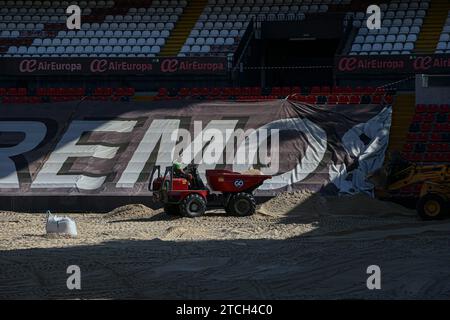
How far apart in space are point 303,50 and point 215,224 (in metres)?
18.0

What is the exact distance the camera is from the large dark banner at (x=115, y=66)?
3325 centimetres

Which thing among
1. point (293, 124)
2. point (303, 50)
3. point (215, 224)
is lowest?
point (215, 224)

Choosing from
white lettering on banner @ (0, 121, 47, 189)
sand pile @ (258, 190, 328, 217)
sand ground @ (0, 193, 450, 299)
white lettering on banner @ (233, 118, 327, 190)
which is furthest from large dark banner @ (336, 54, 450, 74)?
white lettering on banner @ (0, 121, 47, 189)

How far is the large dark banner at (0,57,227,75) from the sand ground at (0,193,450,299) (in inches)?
413

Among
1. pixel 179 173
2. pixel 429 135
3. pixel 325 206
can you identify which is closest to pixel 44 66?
pixel 179 173

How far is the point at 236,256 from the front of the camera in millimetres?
15430

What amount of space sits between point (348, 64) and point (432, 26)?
18.0ft

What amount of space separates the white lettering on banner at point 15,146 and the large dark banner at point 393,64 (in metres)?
10.5

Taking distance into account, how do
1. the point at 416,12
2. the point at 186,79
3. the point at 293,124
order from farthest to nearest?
the point at 416,12, the point at 186,79, the point at 293,124

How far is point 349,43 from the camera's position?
34.9m

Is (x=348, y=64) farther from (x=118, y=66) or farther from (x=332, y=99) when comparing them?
(x=118, y=66)

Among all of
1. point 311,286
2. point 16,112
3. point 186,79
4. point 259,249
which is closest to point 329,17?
point 186,79

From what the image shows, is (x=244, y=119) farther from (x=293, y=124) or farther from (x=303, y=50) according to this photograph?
(x=303, y=50)

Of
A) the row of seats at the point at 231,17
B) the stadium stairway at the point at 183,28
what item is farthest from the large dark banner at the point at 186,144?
the stadium stairway at the point at 183,28
